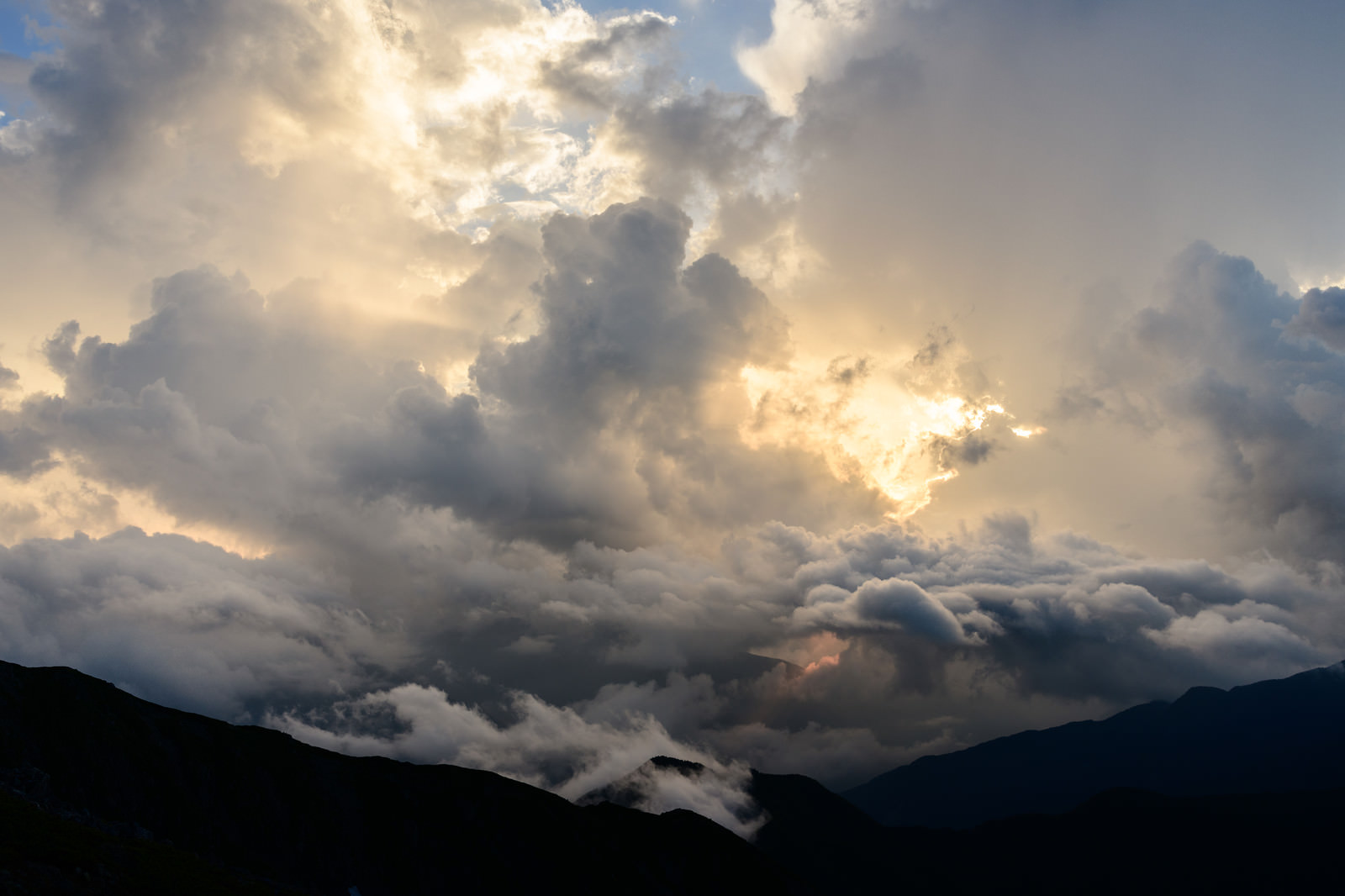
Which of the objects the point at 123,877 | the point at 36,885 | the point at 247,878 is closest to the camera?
the point at 36,885

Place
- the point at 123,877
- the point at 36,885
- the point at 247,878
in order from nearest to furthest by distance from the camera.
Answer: the point at 36,885
the point at 123,877
the point at 247,878

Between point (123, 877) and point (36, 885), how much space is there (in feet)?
54.5

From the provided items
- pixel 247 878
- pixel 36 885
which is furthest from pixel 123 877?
pixel 247 878

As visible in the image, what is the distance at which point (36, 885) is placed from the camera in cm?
9256

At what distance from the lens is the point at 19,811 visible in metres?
112

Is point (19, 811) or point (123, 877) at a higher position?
point (19, 811)

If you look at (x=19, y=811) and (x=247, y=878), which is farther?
(x=247, y=878)

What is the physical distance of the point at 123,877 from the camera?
107 metres

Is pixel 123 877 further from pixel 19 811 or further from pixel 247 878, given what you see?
pixel 247 878

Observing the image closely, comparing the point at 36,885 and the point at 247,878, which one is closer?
the point at 36,885

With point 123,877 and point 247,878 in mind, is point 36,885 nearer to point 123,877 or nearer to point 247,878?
point 123,877

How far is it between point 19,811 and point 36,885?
2818 centimetres

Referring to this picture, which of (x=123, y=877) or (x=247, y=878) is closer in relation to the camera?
(x=123, y=877)

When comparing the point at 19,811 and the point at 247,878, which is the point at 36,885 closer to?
the point at 19,811
